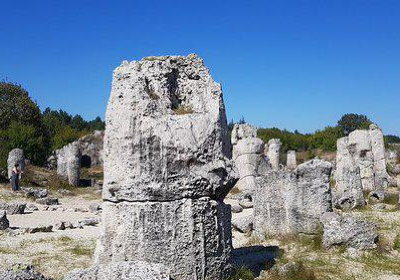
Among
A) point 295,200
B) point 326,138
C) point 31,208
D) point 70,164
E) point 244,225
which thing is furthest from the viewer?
point 326,138

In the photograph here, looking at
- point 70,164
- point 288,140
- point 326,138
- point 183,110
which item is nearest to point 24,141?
point 70,164

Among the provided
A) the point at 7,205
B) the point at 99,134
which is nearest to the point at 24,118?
the point at 99,134

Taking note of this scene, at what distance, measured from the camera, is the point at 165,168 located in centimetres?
684

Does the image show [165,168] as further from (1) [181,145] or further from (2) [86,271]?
(2) [86,271]

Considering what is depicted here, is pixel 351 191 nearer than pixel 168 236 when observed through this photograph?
No

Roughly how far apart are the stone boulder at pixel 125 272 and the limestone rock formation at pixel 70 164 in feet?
69.6

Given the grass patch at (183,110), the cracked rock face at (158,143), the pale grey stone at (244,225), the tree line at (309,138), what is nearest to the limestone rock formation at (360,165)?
the pale grey stone at (244,225)

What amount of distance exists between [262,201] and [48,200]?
38.1 feet

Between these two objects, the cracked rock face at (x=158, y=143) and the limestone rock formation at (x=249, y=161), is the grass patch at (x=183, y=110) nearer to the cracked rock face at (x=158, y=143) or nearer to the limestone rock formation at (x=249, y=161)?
the cracked rock face at (x=158, y=143)

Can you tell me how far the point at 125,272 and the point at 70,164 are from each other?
21.8m

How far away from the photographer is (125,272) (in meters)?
5.98

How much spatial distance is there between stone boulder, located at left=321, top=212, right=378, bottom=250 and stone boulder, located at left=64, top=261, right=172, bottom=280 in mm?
4518

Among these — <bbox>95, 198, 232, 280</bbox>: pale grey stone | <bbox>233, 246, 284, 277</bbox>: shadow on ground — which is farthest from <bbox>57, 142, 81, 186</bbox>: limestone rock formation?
<bbox>95, 198, 232, 280</bbox>: pale grey stone

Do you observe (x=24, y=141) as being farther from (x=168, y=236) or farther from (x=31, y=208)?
(x=168, y=236)
